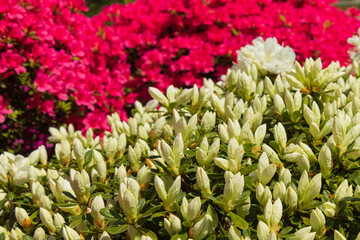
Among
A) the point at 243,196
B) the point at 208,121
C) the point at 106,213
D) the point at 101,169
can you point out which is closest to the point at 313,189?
the point at 243,196

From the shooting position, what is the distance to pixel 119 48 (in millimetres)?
3480

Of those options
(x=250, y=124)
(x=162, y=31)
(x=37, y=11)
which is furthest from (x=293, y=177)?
(x=162, y=31)

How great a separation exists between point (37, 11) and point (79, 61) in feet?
1.52

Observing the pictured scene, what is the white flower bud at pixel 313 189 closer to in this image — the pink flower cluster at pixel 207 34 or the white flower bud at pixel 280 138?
the white flower bud at pixel 280 138

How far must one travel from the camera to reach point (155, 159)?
161 centimetres

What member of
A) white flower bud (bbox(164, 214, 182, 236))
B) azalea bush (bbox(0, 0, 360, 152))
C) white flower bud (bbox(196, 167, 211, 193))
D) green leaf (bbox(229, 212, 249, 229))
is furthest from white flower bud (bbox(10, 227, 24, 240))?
azalea bush (bbox(0, 0, 360, 152))

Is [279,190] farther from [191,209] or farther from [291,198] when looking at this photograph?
[191,209]

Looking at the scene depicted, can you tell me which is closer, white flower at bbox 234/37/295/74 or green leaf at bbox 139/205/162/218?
green leaf at bbox 139/205/162/218

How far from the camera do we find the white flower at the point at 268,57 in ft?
7.54

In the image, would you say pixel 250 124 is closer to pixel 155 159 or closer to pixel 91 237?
pixel 155 159

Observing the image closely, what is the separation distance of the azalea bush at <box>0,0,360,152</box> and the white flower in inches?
42.4

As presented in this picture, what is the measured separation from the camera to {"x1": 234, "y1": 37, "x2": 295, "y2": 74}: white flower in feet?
7.54

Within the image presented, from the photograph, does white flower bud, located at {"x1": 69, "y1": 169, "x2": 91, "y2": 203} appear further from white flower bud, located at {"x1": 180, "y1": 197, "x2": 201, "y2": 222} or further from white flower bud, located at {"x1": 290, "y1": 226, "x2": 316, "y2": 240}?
white flower bud, located at {"x1": 290, "y1": 226, "x2": 316, "y2": 240}

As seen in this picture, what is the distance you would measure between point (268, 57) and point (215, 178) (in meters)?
1.15
